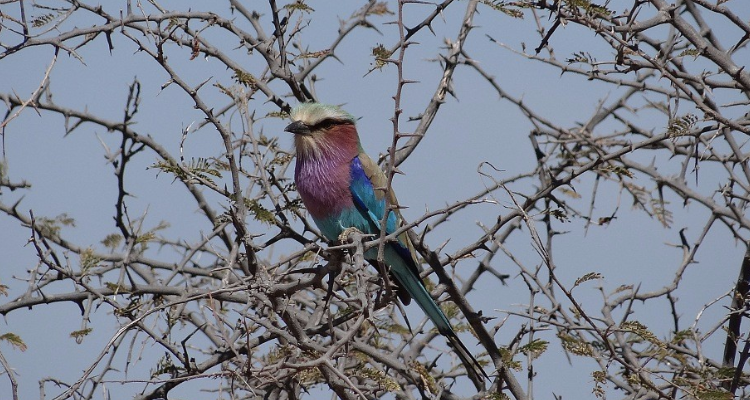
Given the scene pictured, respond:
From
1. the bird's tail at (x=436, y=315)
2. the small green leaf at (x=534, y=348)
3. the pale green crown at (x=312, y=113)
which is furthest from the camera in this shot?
the pale green crown at (x=312, y=113)

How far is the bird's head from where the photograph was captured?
4.38 metres

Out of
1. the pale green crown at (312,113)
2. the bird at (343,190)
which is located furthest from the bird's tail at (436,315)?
the pale green crown at (312,113)

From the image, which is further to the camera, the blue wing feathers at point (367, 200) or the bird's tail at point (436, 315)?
the blue wing feathers at point (367, 200)

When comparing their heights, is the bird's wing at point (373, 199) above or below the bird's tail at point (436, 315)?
above

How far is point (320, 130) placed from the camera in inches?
175

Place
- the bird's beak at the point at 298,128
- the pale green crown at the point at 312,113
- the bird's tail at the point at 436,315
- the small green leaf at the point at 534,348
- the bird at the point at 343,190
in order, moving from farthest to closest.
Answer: the pale green crown at the point at 312,113, the bird's beak at the point at 298,128, the bird at the point at 343,190, the bird's tail at the point at 436,315, the small green leaf at the point at 534,348

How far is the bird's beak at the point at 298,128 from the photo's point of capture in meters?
4.29

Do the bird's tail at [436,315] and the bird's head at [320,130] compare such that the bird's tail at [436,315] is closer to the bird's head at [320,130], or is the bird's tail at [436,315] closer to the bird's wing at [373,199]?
the bird's wing at [373,199]

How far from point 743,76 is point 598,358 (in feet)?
4.08

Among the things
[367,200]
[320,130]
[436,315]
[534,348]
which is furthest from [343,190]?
[534,348]

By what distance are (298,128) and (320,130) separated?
0.18 metres

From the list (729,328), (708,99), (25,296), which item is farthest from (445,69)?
(25,296)

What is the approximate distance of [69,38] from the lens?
3.38 meters

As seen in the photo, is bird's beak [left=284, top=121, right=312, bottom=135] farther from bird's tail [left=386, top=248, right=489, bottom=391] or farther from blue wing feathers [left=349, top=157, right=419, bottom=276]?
bird's tail [left=386, top=248, right=489, bottom=391]
